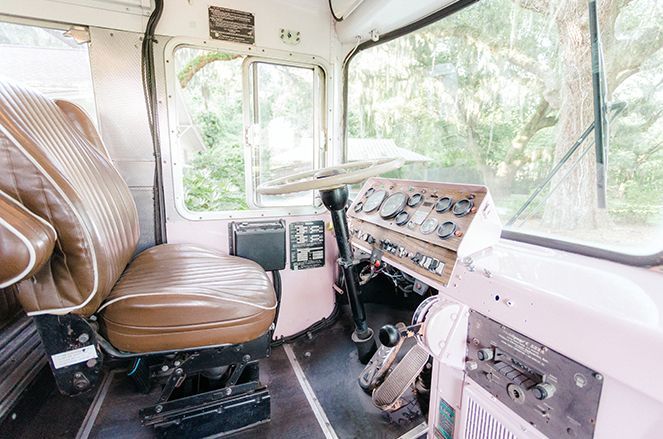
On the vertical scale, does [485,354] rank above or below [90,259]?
below

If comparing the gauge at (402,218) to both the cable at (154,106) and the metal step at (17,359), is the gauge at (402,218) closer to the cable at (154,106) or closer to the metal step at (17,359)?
the cable at (154,106)

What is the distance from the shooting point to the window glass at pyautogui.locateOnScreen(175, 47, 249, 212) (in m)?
1.83

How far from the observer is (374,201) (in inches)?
63.4

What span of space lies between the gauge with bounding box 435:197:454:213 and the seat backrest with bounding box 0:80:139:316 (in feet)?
3.71

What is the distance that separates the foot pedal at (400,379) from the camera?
4.41 ft

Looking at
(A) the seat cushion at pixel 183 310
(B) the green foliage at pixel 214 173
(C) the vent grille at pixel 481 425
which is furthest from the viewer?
(B) the green foliage at pixel 214 173

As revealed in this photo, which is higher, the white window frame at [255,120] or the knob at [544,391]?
the white window frame at [255,120]

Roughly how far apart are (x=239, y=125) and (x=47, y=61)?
95cm

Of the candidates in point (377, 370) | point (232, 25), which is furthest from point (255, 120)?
point (377, 370)

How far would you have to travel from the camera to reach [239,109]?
6.42 feet

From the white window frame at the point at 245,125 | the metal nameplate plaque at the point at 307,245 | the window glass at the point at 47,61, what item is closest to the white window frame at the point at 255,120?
the white window frame at the point at 245,125

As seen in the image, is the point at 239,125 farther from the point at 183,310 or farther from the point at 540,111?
the point at 540,111

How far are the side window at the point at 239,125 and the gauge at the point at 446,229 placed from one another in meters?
1.25

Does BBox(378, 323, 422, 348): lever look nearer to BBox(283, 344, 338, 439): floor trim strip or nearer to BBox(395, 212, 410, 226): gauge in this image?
BBox(395, 212, 410, 226): gauge
